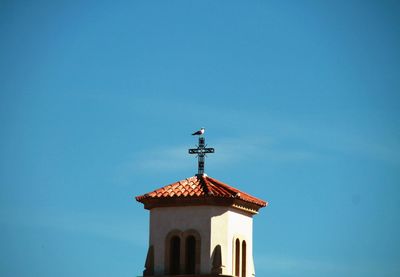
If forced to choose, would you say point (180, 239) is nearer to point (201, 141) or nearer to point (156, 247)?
point (156, 247)

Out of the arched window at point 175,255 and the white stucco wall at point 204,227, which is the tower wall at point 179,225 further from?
the arched window at point 175,255

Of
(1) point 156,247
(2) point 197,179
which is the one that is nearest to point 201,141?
(2) point 197,179

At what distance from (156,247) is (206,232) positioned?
2.23 metres

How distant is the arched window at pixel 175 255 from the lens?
169ft

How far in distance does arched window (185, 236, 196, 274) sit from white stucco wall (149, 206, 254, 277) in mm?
407

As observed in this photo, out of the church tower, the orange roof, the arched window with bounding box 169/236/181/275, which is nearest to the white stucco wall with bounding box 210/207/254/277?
the church tower

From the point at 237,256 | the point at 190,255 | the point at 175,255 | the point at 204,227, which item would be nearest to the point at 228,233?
the point at 204,227

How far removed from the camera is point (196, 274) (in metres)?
50.5

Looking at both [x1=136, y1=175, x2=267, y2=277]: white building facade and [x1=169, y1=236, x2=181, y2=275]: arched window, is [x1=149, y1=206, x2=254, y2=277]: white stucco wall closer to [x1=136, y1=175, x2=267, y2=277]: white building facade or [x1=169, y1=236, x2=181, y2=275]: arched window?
[x1=136, y1=175, x2=267, y2=277]: white building facade

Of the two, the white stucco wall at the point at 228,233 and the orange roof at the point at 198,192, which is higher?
the orange roof at the point at 198,192

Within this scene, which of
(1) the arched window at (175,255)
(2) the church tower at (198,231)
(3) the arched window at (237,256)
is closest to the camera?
(2) the church tower at (198,231)

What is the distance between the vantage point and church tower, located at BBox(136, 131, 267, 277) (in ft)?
167

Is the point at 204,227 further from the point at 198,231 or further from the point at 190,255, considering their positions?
the point at 190,255

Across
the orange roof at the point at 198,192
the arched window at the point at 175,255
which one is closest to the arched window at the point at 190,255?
the arched window at the point at 175,255
